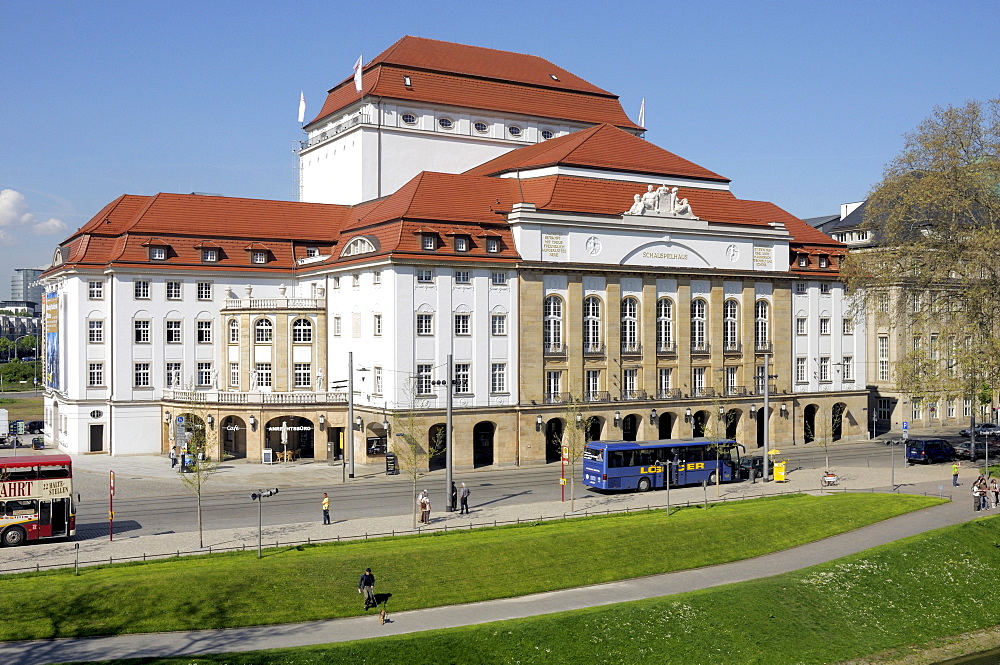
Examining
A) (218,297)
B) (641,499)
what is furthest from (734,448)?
(218,297)

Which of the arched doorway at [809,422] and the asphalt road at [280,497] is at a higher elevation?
the arched doorway at [809,422]

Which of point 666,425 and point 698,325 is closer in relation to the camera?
point 666,425

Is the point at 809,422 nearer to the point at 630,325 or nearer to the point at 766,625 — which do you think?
the point at 630,325

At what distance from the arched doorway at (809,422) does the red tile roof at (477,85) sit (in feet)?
102

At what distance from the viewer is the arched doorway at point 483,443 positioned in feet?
226

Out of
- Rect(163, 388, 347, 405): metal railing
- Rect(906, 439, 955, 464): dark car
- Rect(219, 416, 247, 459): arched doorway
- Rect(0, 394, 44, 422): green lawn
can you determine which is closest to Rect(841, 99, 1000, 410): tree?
Rect(906, 439, 955, 464): dark car

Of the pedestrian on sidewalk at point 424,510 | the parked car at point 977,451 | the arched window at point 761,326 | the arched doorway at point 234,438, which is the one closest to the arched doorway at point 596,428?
the arched window at point 761,326

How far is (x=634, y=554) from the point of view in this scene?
41.1m

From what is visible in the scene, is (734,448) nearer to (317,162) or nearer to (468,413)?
(468,413)

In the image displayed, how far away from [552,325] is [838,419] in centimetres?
2835

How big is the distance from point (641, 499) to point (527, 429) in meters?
15.3

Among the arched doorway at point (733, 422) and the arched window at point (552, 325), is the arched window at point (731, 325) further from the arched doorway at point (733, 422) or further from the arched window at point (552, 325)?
the arched window at point (552, 325)

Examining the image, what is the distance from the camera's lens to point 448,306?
6606 cm

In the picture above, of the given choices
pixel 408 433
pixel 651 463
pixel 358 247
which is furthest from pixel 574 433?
pixel 358 247
